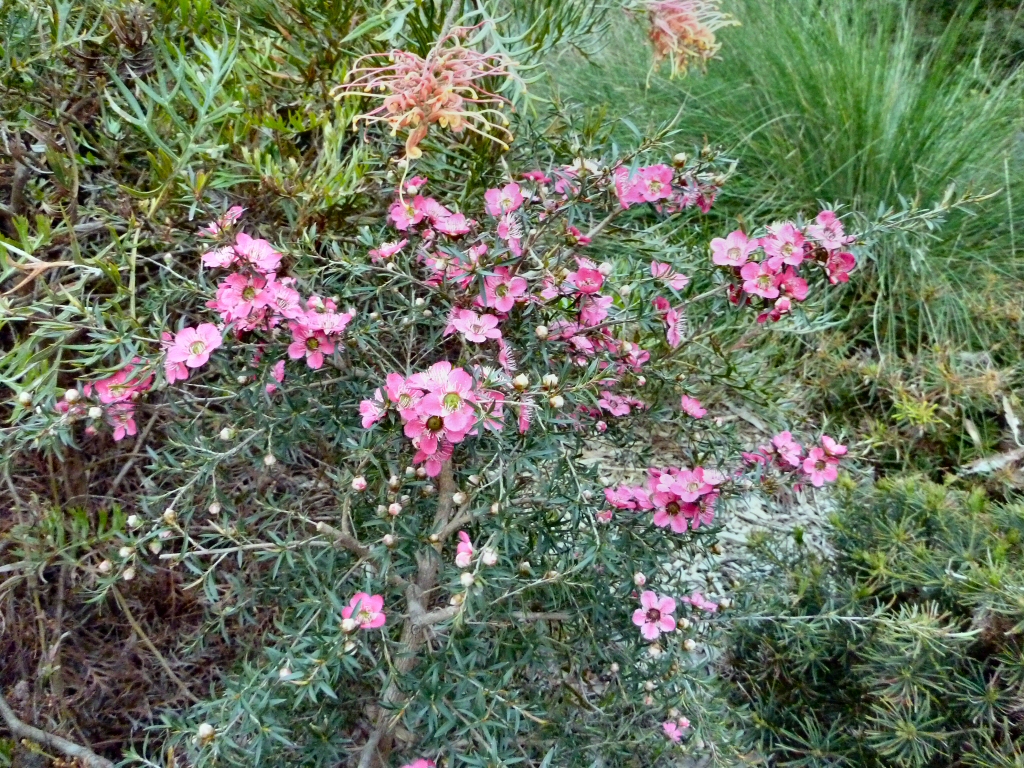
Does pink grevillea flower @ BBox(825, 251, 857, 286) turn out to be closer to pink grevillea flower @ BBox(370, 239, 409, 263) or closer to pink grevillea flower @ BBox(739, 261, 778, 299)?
pink grevillea flower @ BBox(739, 261, 778, 299)

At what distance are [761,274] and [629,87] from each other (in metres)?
2.41

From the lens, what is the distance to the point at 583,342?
1.23 meters

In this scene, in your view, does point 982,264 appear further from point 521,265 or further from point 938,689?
point 521,265

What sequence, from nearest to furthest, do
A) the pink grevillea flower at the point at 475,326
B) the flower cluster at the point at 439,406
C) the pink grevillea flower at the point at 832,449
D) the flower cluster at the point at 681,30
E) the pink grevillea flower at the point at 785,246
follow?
the flower cluster at the point at 439,406 → the pink grevillea flower at the point at 475,326 → the pink grevillea flower at the point at 785,246 → the pink grevillea flower at the point at 832,449 → the flower cluster at the point at 681,30

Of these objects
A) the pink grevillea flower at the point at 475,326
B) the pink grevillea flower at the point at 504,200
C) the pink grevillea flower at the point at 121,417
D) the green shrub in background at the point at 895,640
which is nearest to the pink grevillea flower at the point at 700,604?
the green shrub in background at the point at 895,640

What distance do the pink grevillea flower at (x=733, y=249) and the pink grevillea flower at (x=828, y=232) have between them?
108mm

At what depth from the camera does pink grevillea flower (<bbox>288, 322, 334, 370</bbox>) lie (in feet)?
3.76

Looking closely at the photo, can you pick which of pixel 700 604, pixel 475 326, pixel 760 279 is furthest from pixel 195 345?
pixel 700 604

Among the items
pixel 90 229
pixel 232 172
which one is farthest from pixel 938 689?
pixel 90 229

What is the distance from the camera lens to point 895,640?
4.66 ft

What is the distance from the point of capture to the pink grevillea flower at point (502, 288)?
1.16 m

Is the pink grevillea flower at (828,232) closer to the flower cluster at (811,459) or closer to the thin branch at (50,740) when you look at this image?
the flower cluster at (811,459)

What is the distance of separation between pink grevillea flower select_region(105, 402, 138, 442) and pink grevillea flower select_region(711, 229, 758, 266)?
3.33 ft

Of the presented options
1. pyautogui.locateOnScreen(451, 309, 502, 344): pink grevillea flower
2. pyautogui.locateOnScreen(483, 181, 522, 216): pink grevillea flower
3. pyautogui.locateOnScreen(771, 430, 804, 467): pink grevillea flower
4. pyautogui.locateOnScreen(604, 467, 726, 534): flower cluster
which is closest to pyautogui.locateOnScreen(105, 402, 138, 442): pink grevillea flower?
pyautogui.locateOnScreen(451, 309, 502, 344): pink grevillea flower
